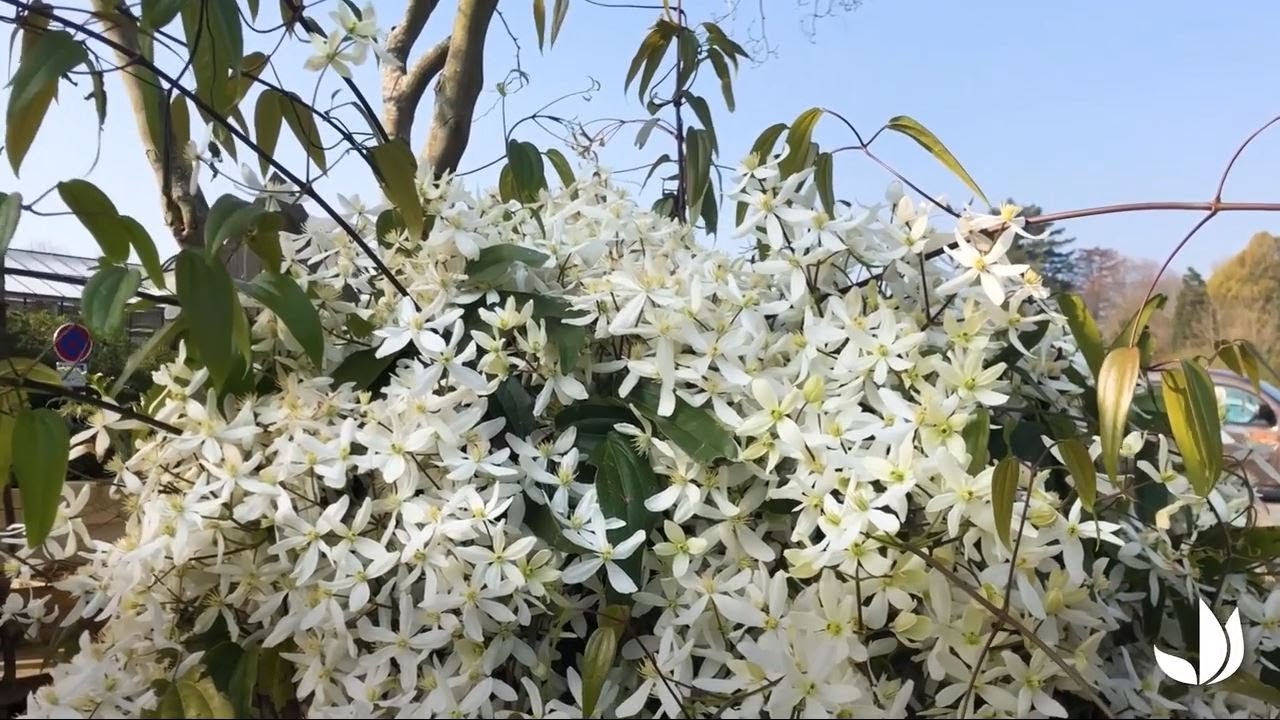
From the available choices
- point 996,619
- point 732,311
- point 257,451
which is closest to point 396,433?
point 257,451

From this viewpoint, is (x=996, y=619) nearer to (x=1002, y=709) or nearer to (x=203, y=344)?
(x=1002, y=709)

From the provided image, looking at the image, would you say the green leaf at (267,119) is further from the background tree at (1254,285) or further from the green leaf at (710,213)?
the background tree at (1254,285)

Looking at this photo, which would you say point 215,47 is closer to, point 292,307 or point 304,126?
point 304,126

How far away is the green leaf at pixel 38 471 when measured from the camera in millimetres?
397

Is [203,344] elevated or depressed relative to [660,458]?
elevated

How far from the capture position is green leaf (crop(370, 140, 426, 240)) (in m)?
0.52

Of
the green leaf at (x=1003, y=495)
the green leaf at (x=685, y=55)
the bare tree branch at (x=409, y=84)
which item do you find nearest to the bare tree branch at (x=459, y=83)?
the bare tree branch at (x=409, y=84)

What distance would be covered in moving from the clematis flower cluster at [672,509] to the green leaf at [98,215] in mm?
123

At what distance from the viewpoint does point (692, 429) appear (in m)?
0.51

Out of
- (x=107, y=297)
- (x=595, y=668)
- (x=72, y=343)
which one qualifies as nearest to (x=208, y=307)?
(x=107, y=297)

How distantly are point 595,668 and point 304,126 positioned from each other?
432 millimetres

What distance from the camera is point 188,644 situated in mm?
522

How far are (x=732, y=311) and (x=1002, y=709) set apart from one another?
0.28 meters

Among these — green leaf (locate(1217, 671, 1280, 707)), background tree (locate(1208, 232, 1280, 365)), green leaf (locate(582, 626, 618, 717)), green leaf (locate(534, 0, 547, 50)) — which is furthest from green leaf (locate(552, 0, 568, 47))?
background tree (locate(1208, 232, 1280, 365))
